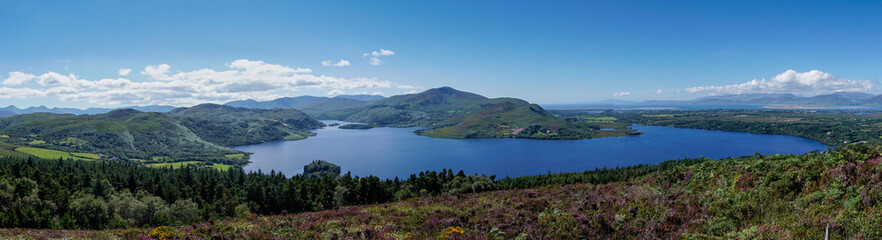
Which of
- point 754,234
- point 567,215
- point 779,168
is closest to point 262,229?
point 567,215

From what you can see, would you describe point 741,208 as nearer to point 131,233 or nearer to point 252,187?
point 131,233

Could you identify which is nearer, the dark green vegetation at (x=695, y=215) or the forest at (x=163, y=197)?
the dark green vegetation at (x=695, y=215)

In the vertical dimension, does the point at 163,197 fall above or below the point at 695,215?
below

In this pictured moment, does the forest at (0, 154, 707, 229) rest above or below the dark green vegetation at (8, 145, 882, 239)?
below

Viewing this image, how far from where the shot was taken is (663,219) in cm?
1673

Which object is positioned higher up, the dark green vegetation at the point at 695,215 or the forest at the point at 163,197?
the dark green vegetation at the point at 695,215

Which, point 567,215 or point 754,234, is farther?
point 567,215

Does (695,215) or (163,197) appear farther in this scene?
(163,197)

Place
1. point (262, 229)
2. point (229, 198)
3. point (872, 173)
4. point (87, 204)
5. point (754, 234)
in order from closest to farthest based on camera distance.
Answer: point (754, 234) < point (872, 173) < point (262, 229) < point (87, 204) < point (229, 198)

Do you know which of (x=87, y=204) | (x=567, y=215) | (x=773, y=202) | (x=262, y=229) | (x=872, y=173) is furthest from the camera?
(x=87, y=204)

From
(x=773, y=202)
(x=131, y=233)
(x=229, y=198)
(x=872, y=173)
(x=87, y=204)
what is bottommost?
(x=229, y=198)

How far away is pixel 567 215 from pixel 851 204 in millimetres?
10285

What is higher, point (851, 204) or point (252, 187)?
point (851, 204)

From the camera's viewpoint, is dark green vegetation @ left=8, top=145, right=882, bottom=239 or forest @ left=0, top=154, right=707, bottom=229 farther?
forest @ left=0, top=154, right=707, bottom=229
